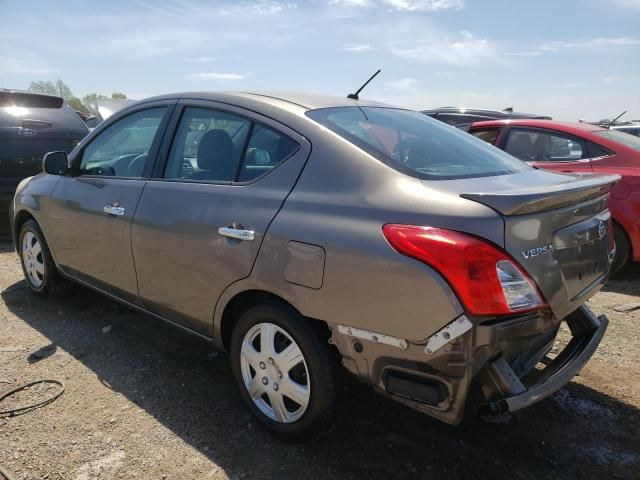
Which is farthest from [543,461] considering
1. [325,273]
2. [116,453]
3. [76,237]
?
[76,237]

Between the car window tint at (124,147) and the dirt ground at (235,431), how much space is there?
1.23 m

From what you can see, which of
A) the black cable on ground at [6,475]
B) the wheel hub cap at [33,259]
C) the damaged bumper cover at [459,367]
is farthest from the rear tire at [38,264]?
the damaged bumper cover at [459,367]

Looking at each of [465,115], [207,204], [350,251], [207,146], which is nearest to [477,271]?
[350,251]

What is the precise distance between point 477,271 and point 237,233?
116 cm

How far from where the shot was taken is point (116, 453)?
2.53 m

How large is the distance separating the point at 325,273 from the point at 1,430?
76.4 inches

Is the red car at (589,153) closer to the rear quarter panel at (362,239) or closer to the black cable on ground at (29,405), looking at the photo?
the rear quarter panel at (362,239)

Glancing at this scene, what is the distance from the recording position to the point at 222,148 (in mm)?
2881

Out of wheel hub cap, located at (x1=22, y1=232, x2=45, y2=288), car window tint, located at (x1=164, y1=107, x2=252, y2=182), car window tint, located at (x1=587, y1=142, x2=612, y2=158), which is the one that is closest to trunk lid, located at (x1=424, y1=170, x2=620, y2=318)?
car window tint, located at (x1=164, y1=107, x2=252, y2=182)

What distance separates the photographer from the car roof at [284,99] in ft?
8.96

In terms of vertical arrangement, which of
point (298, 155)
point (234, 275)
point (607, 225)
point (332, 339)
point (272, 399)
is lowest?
point (272, 399)

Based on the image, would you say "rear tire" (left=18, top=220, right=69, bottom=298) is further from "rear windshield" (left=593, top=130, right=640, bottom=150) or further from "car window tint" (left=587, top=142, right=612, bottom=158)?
"rear windshield" (left=593, top=130, right=640, bottom=150)

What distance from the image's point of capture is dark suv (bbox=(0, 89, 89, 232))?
635 centimetres

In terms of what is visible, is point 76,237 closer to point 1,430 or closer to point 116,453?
point 1,430
